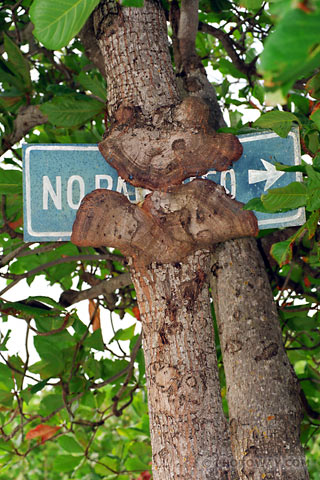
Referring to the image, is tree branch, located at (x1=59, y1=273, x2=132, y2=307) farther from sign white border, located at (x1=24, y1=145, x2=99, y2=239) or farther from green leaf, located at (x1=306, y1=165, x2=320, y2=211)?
green leaf, located at (x1=306, y1=165, x2=320, y2=211)

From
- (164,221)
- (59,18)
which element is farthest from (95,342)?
(59,18)

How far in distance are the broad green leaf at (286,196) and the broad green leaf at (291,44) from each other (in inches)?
15.9

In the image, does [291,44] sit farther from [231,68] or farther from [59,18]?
[231,68]

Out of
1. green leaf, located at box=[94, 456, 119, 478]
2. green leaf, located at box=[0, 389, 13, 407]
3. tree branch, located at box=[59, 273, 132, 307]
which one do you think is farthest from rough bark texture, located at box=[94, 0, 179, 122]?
green leaf, located at box=[94, 456, 119, 478]

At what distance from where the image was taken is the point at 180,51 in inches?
48.7

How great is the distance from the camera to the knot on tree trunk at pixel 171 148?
813 millimetres

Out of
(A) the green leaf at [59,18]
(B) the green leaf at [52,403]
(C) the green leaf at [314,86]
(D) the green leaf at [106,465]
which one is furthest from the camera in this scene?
(D) the green leaf at [106,465]

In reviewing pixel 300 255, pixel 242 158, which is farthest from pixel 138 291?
pixel 300 255

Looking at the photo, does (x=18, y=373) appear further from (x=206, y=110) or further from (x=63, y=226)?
(x=206, y=110)

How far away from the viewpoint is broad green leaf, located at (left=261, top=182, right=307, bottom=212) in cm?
66

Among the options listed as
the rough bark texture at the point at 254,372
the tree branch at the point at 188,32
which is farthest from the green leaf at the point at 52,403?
the tree branch at the point at 188,32

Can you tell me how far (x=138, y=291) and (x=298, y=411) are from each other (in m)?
0.38

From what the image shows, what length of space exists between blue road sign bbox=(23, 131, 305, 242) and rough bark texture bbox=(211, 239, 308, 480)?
23 centimetres

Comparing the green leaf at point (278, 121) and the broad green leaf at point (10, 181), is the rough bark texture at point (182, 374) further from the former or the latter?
the broad green leaf at point (10, 181)
